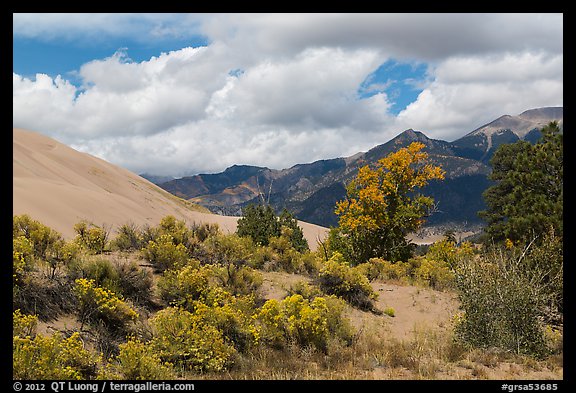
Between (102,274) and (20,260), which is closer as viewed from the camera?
(20,260)

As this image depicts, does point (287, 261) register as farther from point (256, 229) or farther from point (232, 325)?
point (256, 229)

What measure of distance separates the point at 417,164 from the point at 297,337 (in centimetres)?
1451

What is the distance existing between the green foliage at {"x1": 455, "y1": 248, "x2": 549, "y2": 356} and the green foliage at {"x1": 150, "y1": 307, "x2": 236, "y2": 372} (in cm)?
505

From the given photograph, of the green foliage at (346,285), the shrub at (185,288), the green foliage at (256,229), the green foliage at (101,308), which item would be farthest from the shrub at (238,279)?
the green foliage at (256,229)

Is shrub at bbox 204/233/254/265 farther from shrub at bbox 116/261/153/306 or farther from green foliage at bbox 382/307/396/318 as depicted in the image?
green foliage at bbox 382/307/396/318

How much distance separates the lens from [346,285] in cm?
1111

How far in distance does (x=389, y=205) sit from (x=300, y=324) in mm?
12850

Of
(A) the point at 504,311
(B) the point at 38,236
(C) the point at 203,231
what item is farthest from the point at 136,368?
(C) the point at 203,231

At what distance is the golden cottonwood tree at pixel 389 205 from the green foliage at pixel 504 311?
10485mm

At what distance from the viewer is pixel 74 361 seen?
5777 millimetres

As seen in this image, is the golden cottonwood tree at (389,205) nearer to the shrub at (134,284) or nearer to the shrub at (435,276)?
the shrub at (435,276)

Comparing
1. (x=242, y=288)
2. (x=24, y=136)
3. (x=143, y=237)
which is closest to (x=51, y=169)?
(x=24, y=136)

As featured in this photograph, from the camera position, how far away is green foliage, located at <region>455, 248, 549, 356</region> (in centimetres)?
773

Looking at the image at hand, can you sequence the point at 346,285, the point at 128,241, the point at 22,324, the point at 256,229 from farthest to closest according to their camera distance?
the point at 256,229
the point at 128,241
the point at 346,285
the point at 22,324
